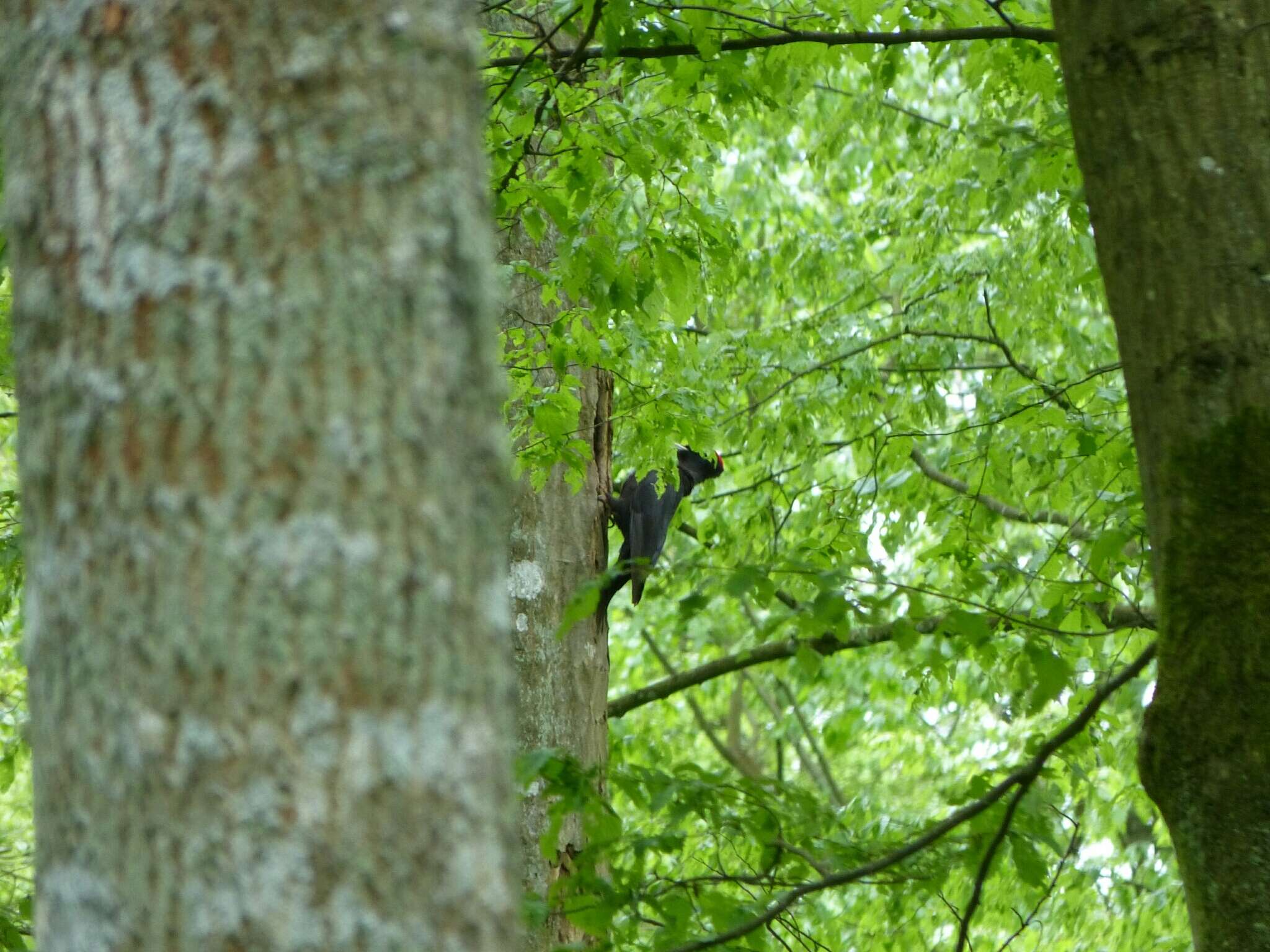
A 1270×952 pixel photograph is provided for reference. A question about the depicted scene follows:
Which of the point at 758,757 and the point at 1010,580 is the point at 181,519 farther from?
the point at 758,757

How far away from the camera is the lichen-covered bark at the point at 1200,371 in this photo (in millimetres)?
1622

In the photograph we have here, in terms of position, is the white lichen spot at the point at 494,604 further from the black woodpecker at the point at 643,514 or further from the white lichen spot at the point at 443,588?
the black woodpecker at the point at 643,514

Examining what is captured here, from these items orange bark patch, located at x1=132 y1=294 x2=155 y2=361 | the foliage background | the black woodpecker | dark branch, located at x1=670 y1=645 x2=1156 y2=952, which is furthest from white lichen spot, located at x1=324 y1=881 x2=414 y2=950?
the black woodpecker

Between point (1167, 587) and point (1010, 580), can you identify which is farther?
point (1010, 580)

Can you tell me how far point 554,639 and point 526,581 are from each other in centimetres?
26

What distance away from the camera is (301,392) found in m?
0.86

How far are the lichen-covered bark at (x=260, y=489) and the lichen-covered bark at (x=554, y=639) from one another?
2764mm

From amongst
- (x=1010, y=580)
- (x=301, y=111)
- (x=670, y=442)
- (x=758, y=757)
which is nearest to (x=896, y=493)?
(x=670, y=442)

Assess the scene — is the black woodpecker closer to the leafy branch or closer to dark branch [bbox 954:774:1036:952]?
the leafy branch

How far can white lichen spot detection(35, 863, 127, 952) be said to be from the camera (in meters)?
0.84

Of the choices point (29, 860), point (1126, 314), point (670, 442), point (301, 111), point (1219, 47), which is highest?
point (670, 442)

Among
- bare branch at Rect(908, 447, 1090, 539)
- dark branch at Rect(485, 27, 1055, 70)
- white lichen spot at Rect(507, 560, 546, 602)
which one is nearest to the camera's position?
dark branch at Rect(485, 27, 1055, 70)

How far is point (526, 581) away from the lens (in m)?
3.87

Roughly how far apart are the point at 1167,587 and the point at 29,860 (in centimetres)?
372
